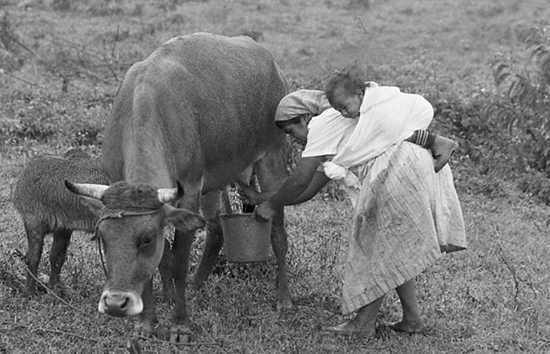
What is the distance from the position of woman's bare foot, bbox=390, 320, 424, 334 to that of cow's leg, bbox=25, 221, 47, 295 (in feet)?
8.05

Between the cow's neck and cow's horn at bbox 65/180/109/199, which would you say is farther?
the cow's neck

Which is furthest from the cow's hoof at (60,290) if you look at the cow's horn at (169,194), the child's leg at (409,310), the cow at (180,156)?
the child's leg at (409,310)

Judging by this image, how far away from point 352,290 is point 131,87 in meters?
1.90

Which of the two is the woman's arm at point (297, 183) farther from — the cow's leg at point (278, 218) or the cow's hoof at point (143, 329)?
the cow's hoof at point (143, 329)

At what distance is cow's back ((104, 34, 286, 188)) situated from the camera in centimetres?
607

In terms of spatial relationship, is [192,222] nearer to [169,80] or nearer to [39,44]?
[169,80]

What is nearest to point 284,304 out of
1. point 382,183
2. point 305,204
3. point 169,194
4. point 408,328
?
point 408,328

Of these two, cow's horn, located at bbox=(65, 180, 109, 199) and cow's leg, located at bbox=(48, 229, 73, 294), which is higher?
cow's horn, located at bbox=(65, 180, 109, 199)

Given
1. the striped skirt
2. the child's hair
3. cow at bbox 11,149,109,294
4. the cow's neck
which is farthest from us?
cow at bbox 11,149,109,294

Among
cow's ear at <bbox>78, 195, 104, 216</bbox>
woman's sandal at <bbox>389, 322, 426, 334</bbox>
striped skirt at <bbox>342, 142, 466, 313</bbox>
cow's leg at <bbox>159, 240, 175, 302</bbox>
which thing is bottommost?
woman's sandal at <bbox>389, 322, 426, 334</bbox>

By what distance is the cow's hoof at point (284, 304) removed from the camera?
22.7ft

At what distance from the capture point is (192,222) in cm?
558

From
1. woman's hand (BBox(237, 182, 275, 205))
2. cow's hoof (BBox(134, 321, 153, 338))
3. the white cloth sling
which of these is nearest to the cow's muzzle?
cow's hoof (BBox(134, 321, 153, 338))

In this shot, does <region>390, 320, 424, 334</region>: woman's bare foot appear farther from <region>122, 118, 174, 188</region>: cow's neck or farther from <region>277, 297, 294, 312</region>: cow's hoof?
<region>122, 118, 174, 188</region>: cow's neck
